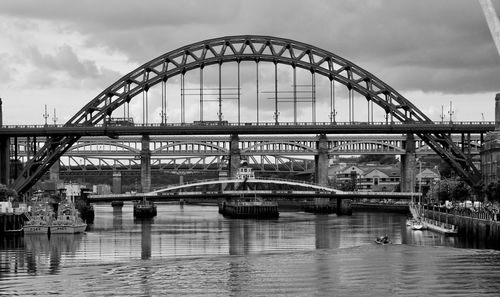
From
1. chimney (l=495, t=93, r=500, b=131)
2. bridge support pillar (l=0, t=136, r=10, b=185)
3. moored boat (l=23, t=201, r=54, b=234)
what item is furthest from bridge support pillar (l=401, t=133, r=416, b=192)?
moored boat (l=23, t=201, r=54, b=234)

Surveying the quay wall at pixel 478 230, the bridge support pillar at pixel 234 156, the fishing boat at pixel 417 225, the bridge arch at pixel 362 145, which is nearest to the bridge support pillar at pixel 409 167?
the bridge arch at pixel 362 145

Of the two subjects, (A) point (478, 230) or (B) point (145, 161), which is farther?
(B) point (145, 161)

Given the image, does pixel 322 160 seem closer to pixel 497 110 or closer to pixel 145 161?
pixel 145 161

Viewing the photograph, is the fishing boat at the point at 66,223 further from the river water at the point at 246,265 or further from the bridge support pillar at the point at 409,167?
the bridge support pillar at the point at 409,167

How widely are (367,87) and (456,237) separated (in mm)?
40707

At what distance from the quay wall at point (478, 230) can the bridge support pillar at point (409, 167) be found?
59.8m

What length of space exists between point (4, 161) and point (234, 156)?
2076 inches

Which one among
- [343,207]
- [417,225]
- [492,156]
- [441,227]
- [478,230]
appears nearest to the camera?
[478,230]

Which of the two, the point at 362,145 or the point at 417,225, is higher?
the point at 362,145

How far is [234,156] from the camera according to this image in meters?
188

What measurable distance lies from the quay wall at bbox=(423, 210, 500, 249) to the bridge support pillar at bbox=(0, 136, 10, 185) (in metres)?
53.8

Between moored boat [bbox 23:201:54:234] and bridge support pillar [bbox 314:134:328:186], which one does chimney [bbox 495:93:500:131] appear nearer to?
moored boat [bbox 23:201:54:234]

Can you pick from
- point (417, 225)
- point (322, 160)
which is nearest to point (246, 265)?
point (417, 225)

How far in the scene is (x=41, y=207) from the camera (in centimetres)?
12119
